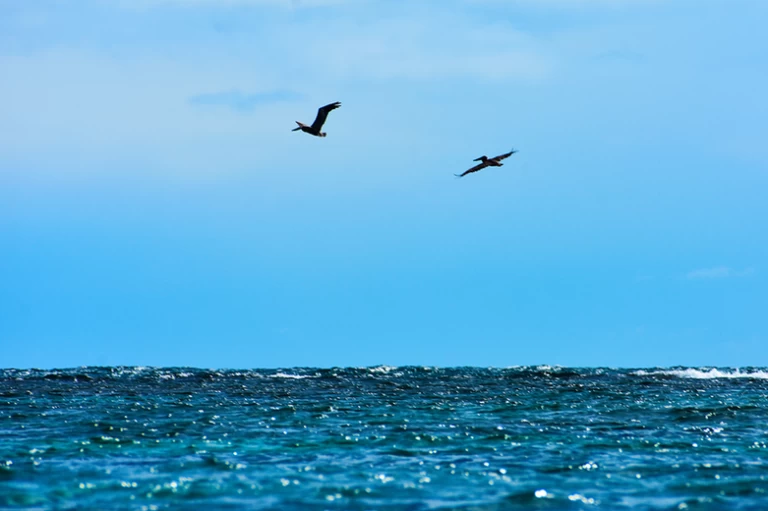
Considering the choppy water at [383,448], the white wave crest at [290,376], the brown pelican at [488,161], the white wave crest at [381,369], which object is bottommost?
the choppy water at [383,448]

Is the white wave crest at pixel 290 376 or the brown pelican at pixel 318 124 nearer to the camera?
the brown pelican at pixel 318 124

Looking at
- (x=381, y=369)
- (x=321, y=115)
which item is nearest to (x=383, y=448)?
(x=321, y=115)

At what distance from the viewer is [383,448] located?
73.9 ft

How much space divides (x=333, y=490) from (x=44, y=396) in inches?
872

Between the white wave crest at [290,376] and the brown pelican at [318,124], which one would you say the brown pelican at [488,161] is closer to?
the brown pelican at [318,124]

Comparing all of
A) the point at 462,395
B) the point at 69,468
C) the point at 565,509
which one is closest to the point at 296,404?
the point at 462,395

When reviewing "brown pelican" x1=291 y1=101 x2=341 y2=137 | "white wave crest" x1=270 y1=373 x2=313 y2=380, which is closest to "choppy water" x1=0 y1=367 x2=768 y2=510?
"white wave crest" x1=270 y1=373 x2=313 y2=380

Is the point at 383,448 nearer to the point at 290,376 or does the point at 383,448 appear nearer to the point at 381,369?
the point at 290,376

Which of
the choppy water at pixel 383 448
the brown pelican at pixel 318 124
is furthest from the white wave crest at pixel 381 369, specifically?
the brown pelican at pixel 318 124

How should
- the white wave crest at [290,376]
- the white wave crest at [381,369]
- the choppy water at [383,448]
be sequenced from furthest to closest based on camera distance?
the white wave crest at [381,369] < the white wave crest at [290,376] < the choppy water at [383,448]

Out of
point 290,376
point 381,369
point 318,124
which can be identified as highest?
point 318,124

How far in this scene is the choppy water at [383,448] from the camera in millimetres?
17141

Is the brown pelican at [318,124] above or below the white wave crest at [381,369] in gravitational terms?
above

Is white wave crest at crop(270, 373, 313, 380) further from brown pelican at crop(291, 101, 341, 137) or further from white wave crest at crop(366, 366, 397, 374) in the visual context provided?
brown pelican at crop(291, 101, 341, 137)
